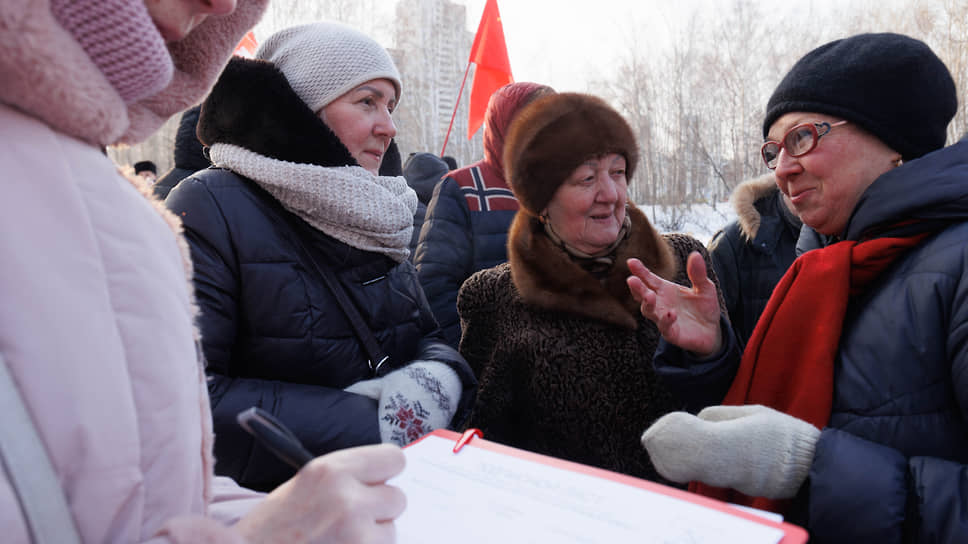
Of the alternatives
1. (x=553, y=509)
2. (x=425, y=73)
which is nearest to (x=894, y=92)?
(x=553, y=509)

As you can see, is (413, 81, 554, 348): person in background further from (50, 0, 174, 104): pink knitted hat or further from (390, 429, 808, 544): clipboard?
(50, 0, 174, 104): pink knitted hat

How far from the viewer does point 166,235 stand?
645mm

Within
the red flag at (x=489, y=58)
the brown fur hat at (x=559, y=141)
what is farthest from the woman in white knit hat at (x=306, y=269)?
the red flag at (x=489, y=58)

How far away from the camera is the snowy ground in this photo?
523 inches

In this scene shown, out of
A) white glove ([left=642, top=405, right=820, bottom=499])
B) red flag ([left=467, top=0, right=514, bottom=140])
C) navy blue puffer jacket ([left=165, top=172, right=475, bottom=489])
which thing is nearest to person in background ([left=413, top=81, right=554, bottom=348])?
navy blue puffer jacket ([left=165, top=172, right=475, bottom=489])

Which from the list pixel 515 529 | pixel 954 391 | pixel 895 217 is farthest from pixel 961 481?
pixel 515 529

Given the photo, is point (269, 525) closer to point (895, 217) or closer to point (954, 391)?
point (954, 391)

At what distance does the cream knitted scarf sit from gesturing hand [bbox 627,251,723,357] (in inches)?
31.6

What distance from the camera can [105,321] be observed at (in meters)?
0.52

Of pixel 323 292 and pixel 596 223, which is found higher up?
pixel 596 223

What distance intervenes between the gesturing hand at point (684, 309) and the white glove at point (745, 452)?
1.43 feet

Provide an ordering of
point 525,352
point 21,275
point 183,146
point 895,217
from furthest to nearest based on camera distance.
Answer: point 183,146, point 525,352, point 895,217, point 21,275

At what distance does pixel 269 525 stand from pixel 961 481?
3.94 ft

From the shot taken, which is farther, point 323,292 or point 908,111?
point 323,292
